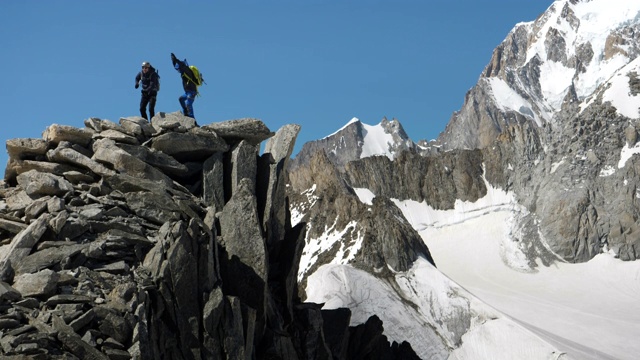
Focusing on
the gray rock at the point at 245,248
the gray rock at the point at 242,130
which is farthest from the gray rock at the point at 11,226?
the gray rock at the point at 242,130

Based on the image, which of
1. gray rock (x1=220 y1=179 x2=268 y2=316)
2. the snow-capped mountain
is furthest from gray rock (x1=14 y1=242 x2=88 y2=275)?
the snow-capped mountain

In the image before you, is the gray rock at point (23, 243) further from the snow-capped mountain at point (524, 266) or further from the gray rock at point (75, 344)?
the snow-capped mountain at point (524, 266)

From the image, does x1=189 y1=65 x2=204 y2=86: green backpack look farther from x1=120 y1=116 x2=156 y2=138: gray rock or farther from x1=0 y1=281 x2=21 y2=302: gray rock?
x1=0 y1=281 x2=21 y2=302: gray rock

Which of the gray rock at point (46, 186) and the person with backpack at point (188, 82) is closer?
the gray rock at point (46, 186)

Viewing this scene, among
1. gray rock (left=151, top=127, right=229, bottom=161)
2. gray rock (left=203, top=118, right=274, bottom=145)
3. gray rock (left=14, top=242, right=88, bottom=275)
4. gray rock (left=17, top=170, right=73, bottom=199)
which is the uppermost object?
gray rock (left=203, top=118, right=274, bottom=145)

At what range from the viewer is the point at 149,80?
1111 inches

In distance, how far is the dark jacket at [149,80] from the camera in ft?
92.4

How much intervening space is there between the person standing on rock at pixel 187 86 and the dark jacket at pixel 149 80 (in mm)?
916

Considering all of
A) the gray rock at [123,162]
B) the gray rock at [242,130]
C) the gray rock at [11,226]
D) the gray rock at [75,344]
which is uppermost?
the gray rock at [242,130]

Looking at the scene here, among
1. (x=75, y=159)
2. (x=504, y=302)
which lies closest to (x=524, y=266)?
(x=504, y=302)

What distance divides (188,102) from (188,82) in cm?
86

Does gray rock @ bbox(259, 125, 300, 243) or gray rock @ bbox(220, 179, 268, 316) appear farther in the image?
gray rock @ bbox(259, 125, 300, 243)

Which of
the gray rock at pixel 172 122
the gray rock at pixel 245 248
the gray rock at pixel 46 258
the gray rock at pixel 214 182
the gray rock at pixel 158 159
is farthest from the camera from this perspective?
the gray rock at pixel 172 122

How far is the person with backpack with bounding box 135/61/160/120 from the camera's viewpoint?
1109 inches
